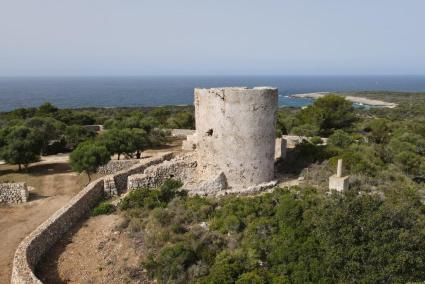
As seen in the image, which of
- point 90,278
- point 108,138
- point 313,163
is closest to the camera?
point 90,278

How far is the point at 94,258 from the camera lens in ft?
40.1

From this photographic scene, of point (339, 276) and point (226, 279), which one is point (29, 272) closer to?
point (226, 279)

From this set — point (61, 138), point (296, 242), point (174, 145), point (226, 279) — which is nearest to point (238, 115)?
point (296, 242)

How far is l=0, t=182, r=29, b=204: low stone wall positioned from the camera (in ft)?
58.6

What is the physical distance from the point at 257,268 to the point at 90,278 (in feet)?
15.1

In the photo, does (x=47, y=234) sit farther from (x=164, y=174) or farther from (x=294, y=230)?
(x=294, y=230)

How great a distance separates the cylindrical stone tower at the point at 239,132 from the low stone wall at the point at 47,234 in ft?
15.3

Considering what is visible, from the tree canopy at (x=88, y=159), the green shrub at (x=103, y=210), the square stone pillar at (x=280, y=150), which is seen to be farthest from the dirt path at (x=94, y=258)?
the square stone pillar at (x=280, y=150)

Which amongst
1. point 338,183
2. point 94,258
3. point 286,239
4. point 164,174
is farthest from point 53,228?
point 338,183

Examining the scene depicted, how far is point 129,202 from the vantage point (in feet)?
49.4

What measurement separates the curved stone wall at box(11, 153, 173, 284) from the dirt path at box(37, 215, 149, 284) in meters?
0.31

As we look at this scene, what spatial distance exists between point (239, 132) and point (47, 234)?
7416 mm

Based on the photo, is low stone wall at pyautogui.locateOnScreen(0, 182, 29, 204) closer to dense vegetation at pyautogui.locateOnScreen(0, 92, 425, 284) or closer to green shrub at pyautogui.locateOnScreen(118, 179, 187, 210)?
dense vegetation at pyautogui.locateOnScreen(0, 92, 425, 284)

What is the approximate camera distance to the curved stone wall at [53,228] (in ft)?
34.9
